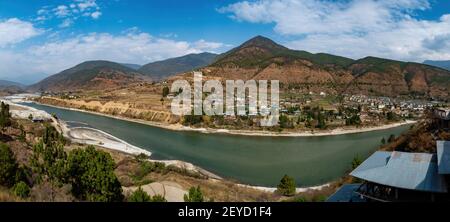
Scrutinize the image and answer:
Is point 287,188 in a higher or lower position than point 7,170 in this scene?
lower

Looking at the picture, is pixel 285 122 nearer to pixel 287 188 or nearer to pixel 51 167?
pixel 287 188

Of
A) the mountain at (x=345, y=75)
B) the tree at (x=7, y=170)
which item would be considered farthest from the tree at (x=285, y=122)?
the mountain at (x=345, y=75)

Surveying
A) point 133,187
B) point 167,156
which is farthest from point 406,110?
point 133,187

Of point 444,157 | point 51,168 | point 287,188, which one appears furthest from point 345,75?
point 444,157

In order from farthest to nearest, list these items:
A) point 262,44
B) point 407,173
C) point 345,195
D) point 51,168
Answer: point 262,44
point 51,168
point 345,195
point 407,173

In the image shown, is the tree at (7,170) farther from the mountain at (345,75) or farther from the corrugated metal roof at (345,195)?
the mountain at (345,75)

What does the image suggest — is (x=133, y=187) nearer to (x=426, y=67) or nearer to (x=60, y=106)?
(x=60, y=106)

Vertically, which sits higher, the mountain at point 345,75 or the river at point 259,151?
the mountain at point 345,75
